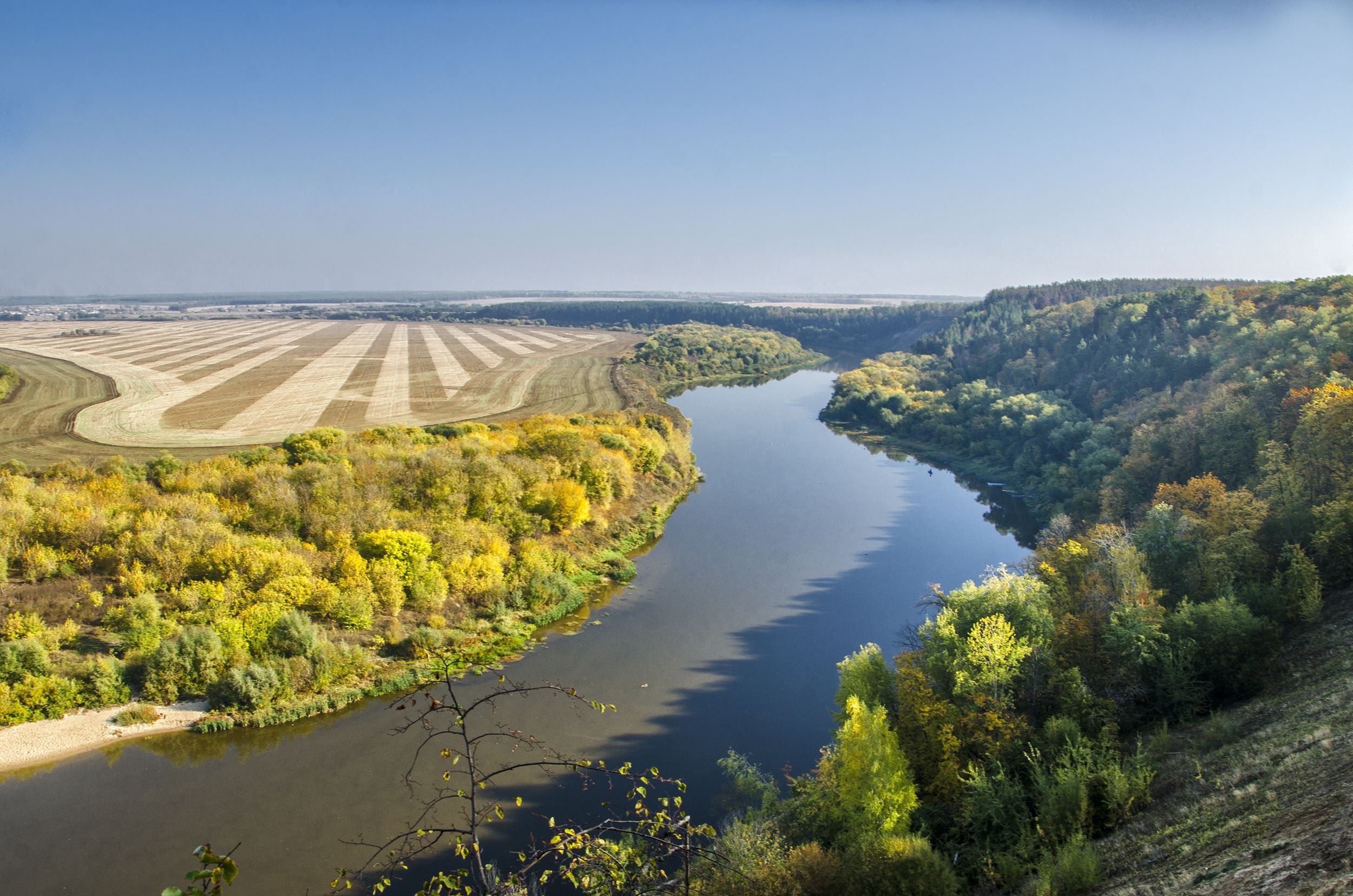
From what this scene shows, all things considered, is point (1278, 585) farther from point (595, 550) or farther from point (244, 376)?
point (244, 376)

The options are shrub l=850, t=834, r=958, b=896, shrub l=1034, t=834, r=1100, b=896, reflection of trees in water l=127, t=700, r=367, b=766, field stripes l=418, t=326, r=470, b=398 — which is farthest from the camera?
field stripes l=418, t=326, r=470, b=398

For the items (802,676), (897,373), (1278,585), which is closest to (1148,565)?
(1278,585)

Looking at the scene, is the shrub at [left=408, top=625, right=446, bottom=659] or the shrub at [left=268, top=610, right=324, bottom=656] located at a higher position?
the shrub at [left=268, top=610, right=324, bottom=656]

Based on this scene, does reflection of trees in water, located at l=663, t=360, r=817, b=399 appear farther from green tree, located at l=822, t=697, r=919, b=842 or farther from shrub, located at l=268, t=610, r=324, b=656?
green tree, located at l=822, t=697, r=919, b=842

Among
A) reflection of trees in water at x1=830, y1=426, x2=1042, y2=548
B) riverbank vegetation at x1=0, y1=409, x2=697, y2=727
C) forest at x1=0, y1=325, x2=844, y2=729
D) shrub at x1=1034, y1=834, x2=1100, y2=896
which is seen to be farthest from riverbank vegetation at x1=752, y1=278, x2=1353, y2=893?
riverbank vegetation at x1=0, y1=409, x2=697, y2=727

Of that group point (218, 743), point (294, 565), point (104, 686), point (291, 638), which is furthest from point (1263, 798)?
point (104, 686)

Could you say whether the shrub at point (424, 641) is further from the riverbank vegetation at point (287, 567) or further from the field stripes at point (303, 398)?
Result: the field stripes at point (303, 398)

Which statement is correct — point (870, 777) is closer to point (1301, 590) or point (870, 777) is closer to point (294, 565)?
point (1301, 590)
